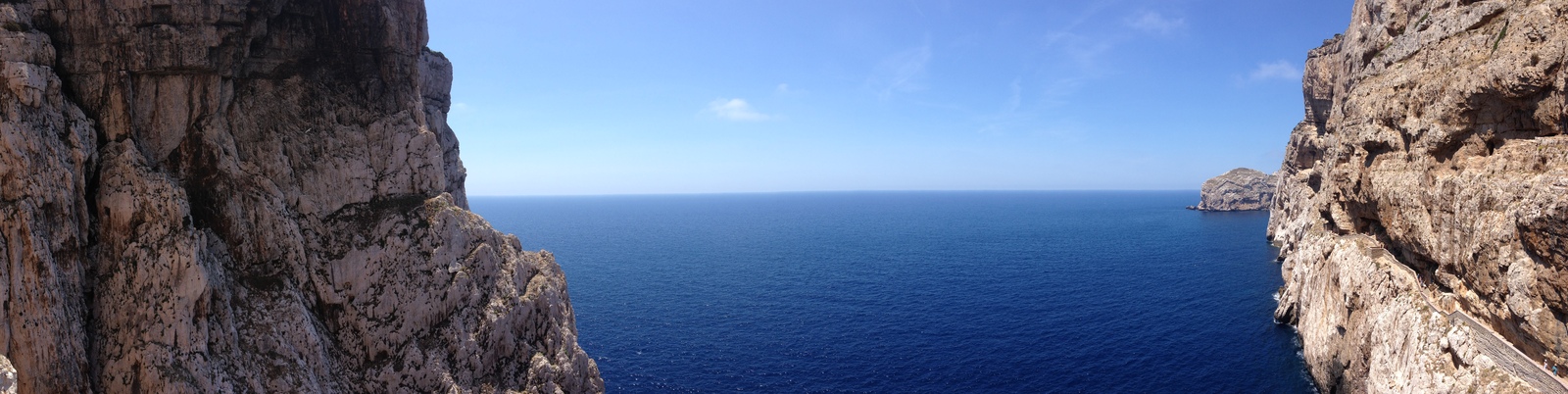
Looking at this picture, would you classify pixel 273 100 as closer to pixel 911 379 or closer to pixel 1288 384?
pixel 911 379

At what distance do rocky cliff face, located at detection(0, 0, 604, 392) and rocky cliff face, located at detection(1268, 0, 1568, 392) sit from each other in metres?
49.6

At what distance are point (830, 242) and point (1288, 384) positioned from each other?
114223mm

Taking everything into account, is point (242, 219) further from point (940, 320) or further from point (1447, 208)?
point (940, 320)

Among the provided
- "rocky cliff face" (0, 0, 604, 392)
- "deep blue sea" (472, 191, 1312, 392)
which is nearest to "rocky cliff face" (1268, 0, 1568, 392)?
"deep blue sea" (472, 191, 1312, 392)

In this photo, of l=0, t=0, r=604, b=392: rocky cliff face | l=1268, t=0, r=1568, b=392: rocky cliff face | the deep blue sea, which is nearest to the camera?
l=0, t=0, r=604, b=392: rocky cliff face

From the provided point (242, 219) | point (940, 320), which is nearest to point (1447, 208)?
point (940, 320)

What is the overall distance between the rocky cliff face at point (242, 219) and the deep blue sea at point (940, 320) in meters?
21.7

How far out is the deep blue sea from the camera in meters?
57.8

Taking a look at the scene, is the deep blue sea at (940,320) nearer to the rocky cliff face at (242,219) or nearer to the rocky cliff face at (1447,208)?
the rocky cliff face at (1447,208)

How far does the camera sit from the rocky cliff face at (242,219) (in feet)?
84.4

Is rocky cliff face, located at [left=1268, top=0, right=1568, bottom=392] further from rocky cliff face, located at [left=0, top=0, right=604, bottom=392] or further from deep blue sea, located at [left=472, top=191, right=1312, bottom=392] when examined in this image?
rocky cliff face, located at [left=0, top=0, right=604, bottom=392]

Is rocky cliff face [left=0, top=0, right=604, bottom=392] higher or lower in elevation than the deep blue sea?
higher

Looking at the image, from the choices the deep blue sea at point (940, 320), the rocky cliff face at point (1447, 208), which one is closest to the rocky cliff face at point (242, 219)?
the deep blue sea at point (940, 320)

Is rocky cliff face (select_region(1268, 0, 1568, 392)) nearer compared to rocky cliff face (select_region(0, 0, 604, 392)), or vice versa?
rocky cliff face (select_region(0, 0, 604, 392))
